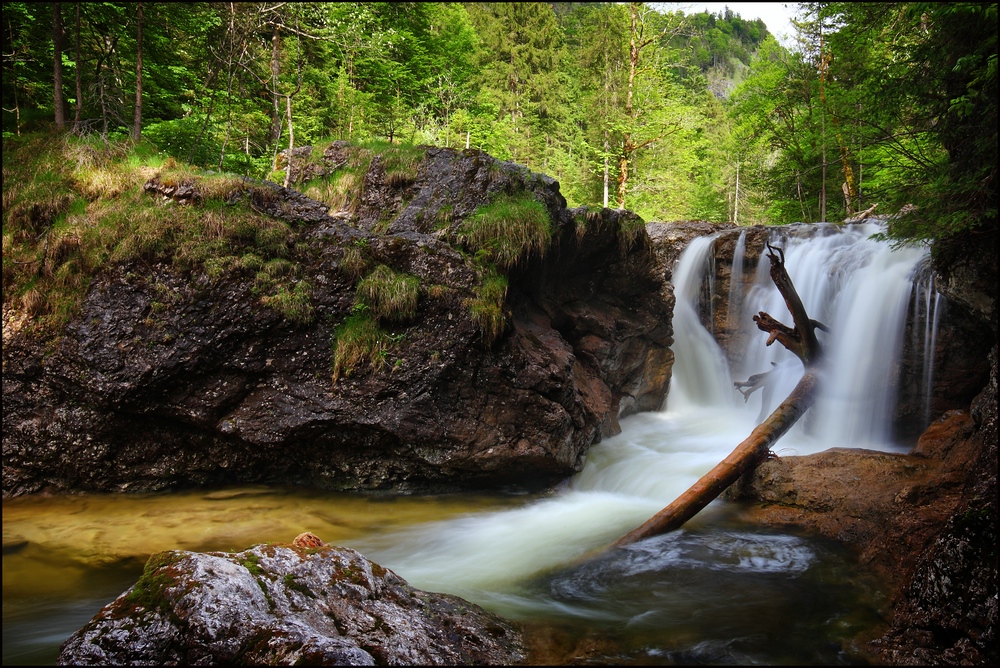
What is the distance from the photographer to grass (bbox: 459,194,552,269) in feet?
23.8

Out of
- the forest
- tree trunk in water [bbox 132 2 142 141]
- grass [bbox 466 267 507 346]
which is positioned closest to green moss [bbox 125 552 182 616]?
grass [bbox 466 267 507 346]

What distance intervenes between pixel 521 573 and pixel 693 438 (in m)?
5.55

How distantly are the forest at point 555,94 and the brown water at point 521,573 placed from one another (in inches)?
147

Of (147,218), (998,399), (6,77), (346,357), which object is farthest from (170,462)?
(998,399)

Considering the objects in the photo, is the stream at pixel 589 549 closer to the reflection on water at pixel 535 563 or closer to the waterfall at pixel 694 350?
the reflection on water at pixel 535 563

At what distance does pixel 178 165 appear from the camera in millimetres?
7531

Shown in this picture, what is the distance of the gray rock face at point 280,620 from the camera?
2441 millimetres

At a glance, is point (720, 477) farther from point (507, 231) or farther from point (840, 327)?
point (840, 327)

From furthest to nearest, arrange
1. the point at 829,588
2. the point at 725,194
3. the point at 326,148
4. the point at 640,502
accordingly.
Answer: the point at 725,194, the point at 326,148, the point at 640,502, the point at 829,588

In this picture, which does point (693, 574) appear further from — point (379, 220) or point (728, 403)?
point (728, 403)

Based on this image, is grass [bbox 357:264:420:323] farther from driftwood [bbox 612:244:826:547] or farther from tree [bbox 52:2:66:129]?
tree [bbox 52:2:66:129]

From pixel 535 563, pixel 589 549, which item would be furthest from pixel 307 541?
pixel 589 549

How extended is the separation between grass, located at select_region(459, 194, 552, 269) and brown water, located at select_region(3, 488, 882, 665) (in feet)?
10.6

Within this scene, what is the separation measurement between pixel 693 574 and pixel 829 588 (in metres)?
1.10
